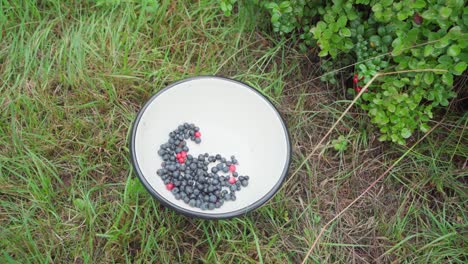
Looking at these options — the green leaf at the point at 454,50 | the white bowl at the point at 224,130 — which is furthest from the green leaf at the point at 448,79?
the white bowl at the point at 224,130

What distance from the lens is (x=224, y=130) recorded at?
2.67m

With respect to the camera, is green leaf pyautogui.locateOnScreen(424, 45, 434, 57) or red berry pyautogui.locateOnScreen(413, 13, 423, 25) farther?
red berry pyautogui.locateOnScreen(413, 13, 423, 25)

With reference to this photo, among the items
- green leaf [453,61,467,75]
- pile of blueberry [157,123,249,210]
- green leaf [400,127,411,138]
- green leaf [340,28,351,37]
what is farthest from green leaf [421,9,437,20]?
pile of blueberry [157,123,249,210]

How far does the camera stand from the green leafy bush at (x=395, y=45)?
2.14 m

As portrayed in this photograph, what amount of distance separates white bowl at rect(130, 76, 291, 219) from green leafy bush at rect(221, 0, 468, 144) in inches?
18.9

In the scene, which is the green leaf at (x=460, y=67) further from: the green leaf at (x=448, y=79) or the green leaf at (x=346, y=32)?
the green leaf at (x=346, y=32)

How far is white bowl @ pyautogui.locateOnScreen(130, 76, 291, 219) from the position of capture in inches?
92.6

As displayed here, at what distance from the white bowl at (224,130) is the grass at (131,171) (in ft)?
0.54

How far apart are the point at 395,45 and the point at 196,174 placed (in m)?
1.21

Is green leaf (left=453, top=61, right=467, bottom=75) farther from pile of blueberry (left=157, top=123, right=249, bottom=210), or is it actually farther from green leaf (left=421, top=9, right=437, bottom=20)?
pile of blueberry (left=157, top=123, right=249, bottom=210)

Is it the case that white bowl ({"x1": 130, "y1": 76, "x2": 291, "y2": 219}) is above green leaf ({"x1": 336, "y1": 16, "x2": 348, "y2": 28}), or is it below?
below

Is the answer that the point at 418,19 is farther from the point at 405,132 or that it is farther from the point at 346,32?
the point at 405,132

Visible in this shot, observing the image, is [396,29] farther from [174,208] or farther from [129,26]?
[129,26]

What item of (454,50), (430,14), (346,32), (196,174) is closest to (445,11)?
(430,14)
